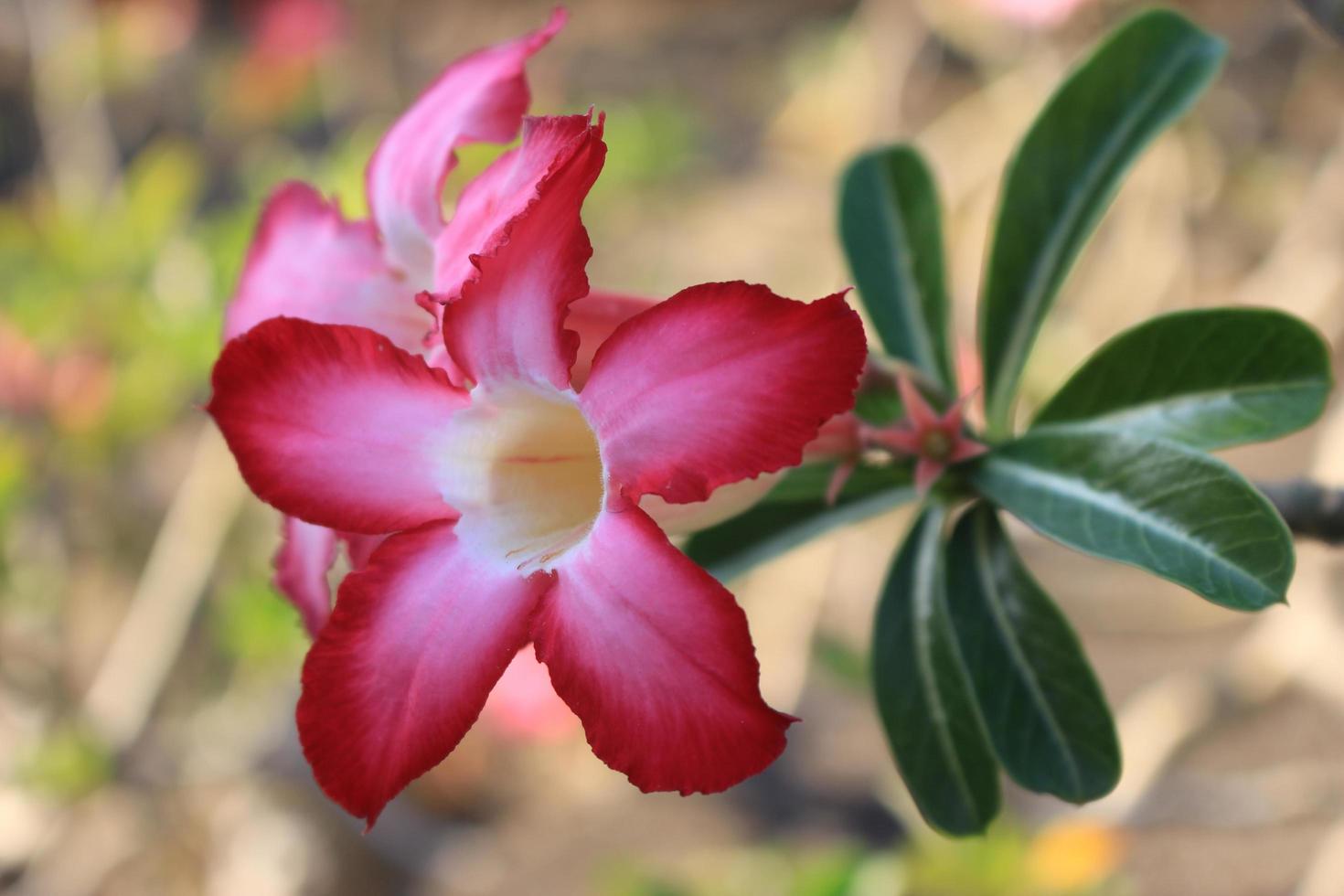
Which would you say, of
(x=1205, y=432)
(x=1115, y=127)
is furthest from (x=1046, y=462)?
(x=1115, y=127)

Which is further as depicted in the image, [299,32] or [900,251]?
[299,32]

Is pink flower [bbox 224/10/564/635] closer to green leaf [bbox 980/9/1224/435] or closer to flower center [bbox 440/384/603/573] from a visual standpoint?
flower center [bbox 440/384/603/573]

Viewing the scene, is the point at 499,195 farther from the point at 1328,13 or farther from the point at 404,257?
Result: the point at 1328,13

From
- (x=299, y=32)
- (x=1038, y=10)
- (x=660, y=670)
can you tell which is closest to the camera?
(x=660, y=670)

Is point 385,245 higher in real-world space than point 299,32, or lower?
higher

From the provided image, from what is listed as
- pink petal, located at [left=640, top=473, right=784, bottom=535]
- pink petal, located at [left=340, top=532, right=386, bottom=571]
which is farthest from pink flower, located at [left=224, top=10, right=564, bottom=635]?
pink petal, located at [left=640, top=473, right=784, bottom=535]

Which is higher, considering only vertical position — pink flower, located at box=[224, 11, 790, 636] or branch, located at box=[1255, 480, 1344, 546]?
pink flower, located at box=[224, 11, 790, 636]

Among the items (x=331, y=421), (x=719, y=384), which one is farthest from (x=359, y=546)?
(x=719, y=384)
